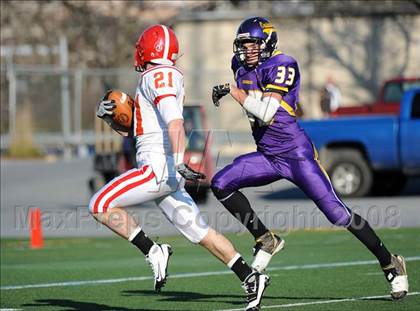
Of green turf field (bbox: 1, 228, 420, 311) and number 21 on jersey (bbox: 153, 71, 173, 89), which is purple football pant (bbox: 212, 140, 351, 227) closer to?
green turf field (bbox: 1, 228, 420, 311)

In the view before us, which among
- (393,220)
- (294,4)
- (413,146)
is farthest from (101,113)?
(294,4)

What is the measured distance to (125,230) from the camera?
739 centimetres

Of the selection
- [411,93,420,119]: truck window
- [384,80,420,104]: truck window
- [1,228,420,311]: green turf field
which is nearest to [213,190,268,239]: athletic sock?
[1,228,420,311]: green turf field

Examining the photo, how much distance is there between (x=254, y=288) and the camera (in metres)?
7.26

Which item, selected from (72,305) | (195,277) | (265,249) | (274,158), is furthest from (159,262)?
(195,277)

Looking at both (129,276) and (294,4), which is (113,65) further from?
(129,276)

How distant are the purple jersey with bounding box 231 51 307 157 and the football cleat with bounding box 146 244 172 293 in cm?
115

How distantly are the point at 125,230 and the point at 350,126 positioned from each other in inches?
415

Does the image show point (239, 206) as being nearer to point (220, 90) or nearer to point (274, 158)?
point (274, 158)

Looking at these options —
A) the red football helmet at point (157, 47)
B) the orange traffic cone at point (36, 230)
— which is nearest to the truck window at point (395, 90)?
the orange traffic cone at point (36, 230)

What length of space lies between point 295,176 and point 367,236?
700 mm

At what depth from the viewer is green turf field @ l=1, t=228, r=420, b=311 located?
8227 mm

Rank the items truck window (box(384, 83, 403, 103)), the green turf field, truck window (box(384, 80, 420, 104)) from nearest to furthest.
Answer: the green turf field < truck window (box(384, 80, 420, 104)) < truck window (box(384, 83, 403, 103))

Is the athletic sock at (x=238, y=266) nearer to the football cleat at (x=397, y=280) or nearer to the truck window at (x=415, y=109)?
the football cleat at (x=397, y=280)
